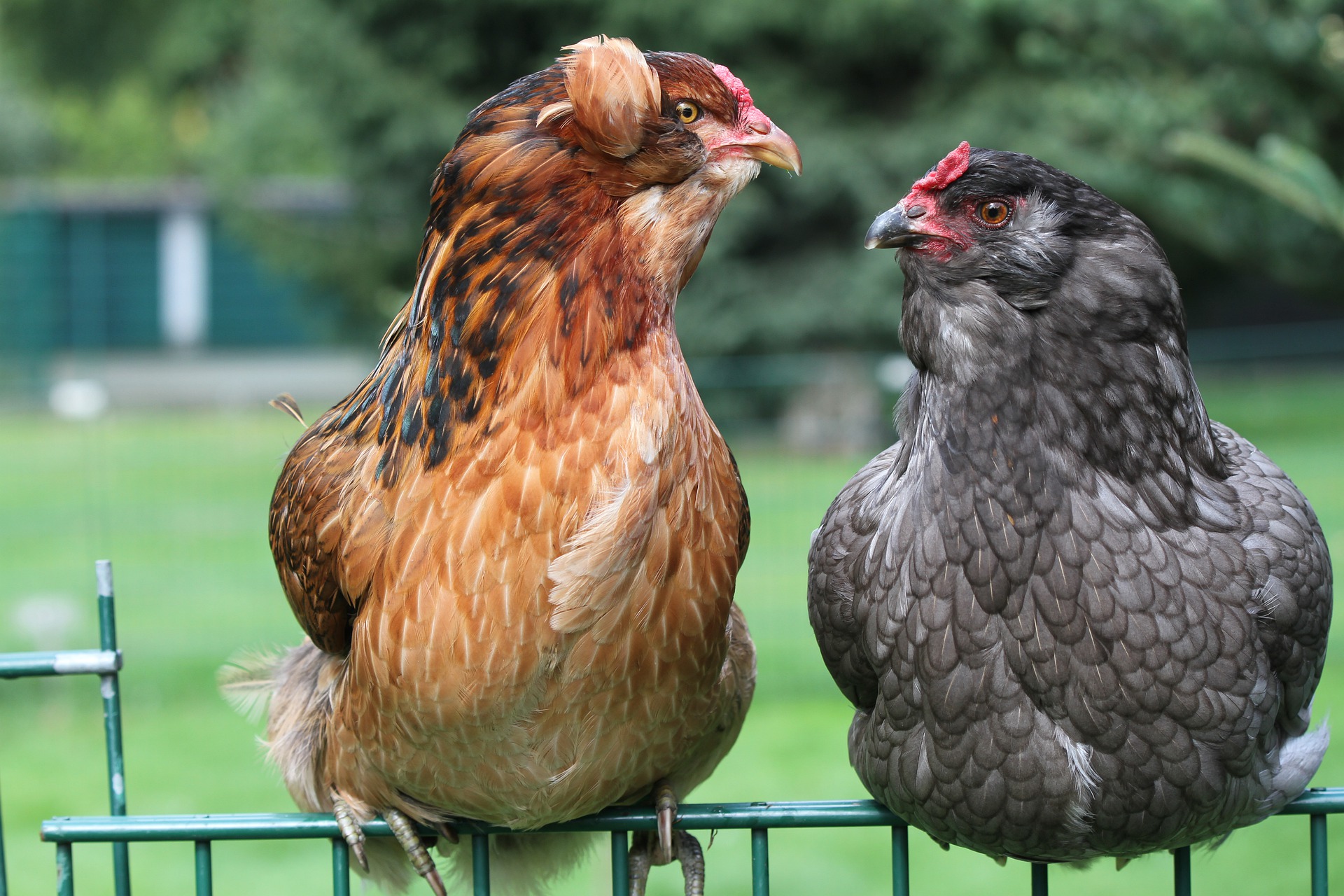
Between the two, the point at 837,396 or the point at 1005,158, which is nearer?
the point at 1005,158

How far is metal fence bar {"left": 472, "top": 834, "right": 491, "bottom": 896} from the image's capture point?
7.56 ft


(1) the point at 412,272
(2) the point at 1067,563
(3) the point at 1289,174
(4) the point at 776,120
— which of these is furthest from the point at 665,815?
(1) the point at 412,272

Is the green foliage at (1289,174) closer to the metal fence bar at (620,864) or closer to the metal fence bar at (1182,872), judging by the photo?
the metal fence bar at (1182,872)

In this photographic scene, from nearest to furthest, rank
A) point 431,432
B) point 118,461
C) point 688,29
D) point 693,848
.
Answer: point 431,432 < point 693,848 < point 118,461 < point 688,29

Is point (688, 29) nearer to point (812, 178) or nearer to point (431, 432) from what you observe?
point (812, 178)

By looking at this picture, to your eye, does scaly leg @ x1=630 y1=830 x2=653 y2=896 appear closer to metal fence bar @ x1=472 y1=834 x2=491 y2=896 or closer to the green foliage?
metal fence bar @ x1=472 y1=834 x2=491 y2=896

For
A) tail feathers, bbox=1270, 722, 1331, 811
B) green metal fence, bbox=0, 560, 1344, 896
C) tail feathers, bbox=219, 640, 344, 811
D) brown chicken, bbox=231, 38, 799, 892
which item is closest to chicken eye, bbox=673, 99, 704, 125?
brown chicken, bbox=231, 38, 799, 892

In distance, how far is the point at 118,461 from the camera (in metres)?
12.2

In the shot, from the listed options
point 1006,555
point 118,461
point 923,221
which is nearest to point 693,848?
point 1006,555

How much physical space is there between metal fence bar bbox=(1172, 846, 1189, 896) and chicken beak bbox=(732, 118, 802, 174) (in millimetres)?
1327

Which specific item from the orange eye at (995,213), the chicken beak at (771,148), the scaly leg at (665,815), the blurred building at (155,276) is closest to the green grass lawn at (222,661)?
the scaly leg at (665,815)

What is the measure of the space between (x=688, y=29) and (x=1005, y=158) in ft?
39.3

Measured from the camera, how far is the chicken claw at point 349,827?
2.29 m

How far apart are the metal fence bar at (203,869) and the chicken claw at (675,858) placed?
77 centimetres
